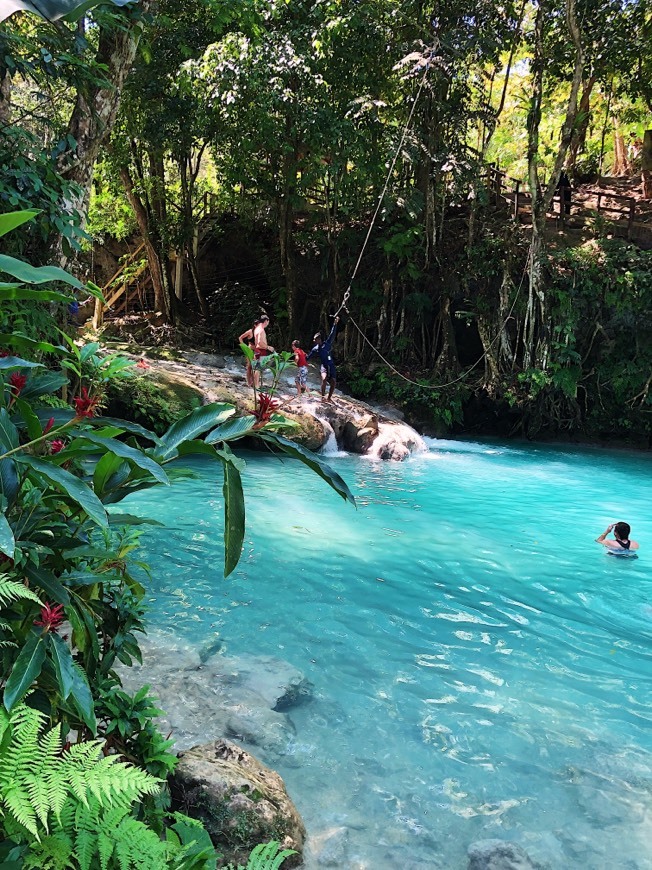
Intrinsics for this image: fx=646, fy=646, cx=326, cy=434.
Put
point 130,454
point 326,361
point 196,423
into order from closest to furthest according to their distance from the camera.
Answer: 1. point 130,454
2. point 196,423
3. point 326,361

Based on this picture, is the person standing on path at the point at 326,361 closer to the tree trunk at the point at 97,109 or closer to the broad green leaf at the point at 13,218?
the tree trunk at the point at 97,109

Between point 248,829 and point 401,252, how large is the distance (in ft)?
47.0

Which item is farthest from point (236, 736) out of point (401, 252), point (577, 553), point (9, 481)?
point (401, 252)

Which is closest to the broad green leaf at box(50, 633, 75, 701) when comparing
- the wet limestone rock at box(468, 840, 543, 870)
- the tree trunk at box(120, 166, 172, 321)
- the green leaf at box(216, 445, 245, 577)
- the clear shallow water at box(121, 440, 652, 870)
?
the green leaf at box(216, 445, 245, 577)

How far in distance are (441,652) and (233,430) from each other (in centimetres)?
308

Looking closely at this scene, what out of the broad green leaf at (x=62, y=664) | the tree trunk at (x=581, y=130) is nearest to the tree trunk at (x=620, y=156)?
the tree trunk at (x=581, y=130)

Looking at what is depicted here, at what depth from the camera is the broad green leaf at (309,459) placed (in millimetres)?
1992

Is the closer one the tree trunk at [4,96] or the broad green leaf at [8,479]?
the broad green leaf at [8,479]

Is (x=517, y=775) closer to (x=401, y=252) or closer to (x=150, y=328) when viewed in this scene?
(x=401, y=252)

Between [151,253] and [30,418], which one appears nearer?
[30,418]

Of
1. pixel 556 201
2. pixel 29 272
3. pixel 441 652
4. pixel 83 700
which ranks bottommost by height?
pixel 441 652

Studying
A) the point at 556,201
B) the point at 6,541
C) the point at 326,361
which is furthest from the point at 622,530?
the point at 556,201

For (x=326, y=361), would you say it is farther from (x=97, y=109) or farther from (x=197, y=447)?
(x=197, y=447)

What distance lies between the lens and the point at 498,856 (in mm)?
2734
